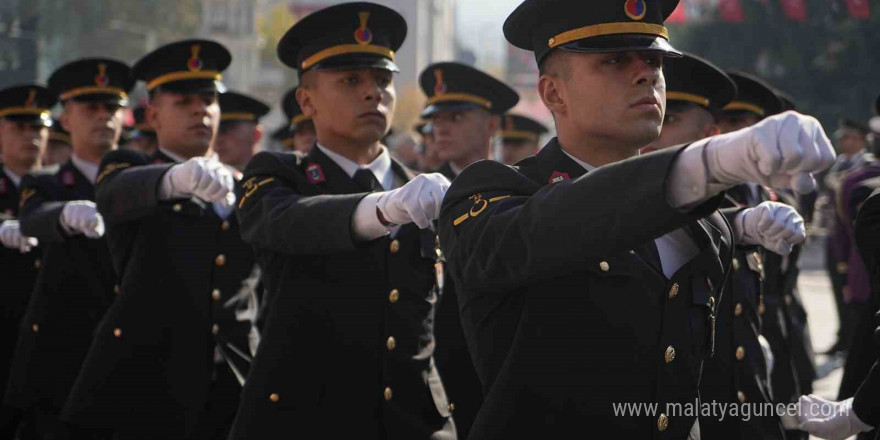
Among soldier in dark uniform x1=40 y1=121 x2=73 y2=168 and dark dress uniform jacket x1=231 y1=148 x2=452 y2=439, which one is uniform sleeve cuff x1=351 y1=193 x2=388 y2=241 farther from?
soldier in dark uniform x1=40 y1=121 x2=73 y2=168

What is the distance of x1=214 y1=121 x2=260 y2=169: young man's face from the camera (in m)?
8.58

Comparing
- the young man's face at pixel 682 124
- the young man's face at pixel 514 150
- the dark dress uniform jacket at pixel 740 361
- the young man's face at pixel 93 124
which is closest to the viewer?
the dark dress uniform jacket at pixel 740 361

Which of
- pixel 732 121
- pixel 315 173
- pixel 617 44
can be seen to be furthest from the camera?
pixel 732 121

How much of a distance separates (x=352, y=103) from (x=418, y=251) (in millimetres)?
699

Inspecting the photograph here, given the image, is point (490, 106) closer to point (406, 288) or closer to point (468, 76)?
point (468, 76)

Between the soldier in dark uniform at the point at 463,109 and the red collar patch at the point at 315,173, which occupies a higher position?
the red collar patch at the point at 315,173

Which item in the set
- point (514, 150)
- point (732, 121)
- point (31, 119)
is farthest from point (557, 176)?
point (514, 150)

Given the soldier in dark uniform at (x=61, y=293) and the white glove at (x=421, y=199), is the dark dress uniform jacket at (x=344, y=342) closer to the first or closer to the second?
the white glove at (x=421, y=199)

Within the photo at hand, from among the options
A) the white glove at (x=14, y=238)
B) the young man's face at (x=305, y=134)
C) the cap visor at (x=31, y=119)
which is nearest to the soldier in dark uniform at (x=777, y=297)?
the young man's face at (x=305, y=134)

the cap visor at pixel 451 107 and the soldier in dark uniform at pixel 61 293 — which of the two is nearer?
the soldier in dark uniform at pixel 61 293

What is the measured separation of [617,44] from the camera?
2863 millimetres

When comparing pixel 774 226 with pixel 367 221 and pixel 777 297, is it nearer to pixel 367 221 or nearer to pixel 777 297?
pixel 367 221

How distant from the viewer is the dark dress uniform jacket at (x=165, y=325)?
17.2 feet

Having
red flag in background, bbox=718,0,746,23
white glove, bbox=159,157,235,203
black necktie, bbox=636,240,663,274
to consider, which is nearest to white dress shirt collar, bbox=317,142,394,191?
white glove, bbox=159,157,235,203
